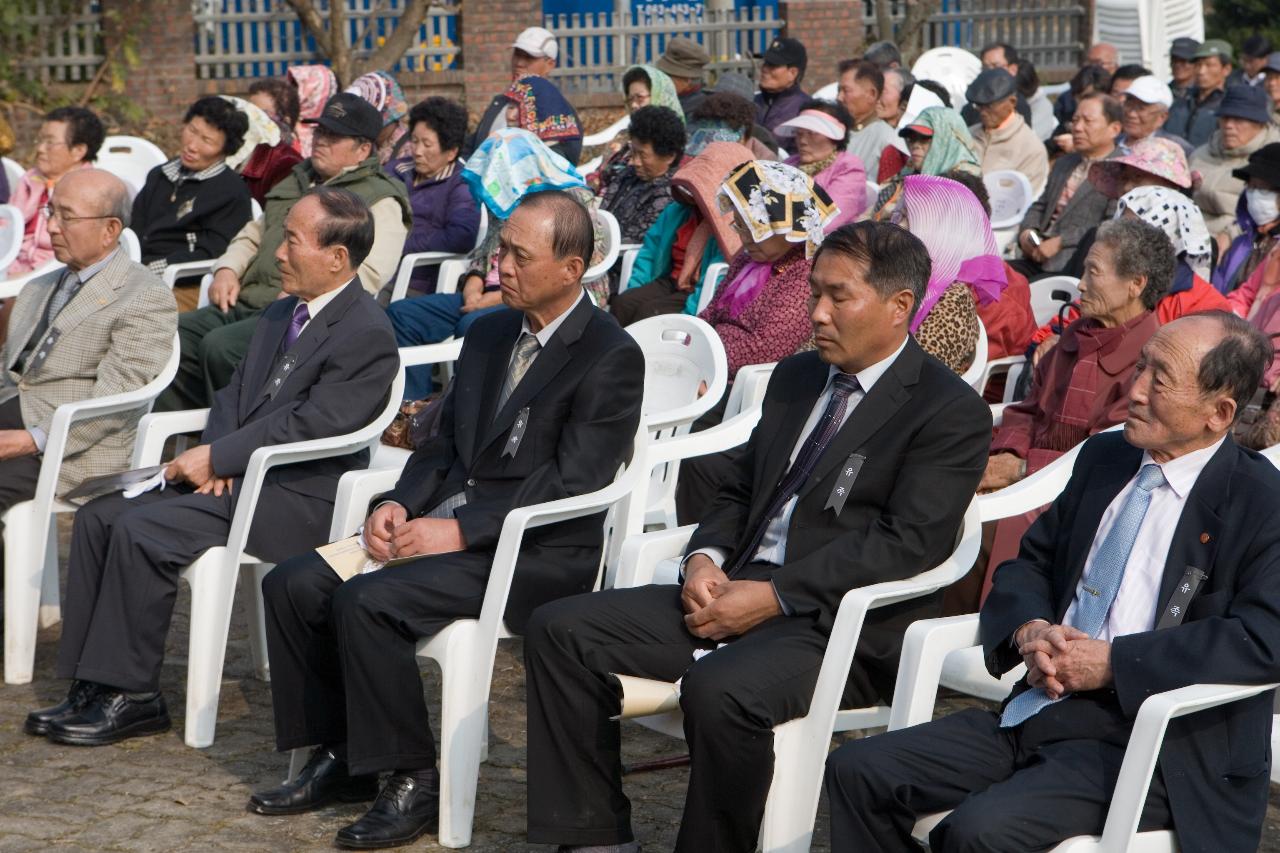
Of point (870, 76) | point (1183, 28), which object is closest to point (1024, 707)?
point (870, 76)

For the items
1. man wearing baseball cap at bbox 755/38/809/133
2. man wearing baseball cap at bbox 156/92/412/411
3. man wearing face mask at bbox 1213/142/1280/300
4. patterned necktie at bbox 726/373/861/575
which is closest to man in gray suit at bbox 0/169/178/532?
man wearing baseball cap at bbox 156/92/412/411

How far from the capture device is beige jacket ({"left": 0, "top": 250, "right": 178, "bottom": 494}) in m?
5.12

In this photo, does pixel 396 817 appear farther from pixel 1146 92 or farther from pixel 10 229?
pixel 1146 92

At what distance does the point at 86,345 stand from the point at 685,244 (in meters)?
2.62

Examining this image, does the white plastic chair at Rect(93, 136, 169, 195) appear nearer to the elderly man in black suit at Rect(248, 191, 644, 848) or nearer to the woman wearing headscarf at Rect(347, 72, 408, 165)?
the woman wearing headscarf at Rect(347, 72, 408, 165)

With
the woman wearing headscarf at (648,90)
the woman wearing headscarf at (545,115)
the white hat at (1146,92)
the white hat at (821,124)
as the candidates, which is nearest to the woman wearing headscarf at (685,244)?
the white hat at (821,124)

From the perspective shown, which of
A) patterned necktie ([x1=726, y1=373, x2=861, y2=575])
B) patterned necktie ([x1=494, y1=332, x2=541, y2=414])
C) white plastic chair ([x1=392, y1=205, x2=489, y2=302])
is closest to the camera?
patterned necktie ([x1=726, y1=373, x2=861, y2=575])

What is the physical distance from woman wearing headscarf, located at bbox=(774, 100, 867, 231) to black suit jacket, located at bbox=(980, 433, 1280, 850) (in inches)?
174

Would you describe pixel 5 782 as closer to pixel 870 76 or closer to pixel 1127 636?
pixel 1127 636

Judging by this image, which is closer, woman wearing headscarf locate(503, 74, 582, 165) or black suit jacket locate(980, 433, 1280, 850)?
black suit jacket locate(980, 433, 1280, 850)

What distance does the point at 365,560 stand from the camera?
406 centimetres

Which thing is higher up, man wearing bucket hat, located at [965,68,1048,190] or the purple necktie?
man wearing bucket hat, located at [965,68,1048,190]

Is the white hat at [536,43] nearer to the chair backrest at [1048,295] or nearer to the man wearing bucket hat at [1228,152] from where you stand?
the man wearing bucket hat at [1228,152]

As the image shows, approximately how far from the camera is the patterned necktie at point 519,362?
13.6 ft
